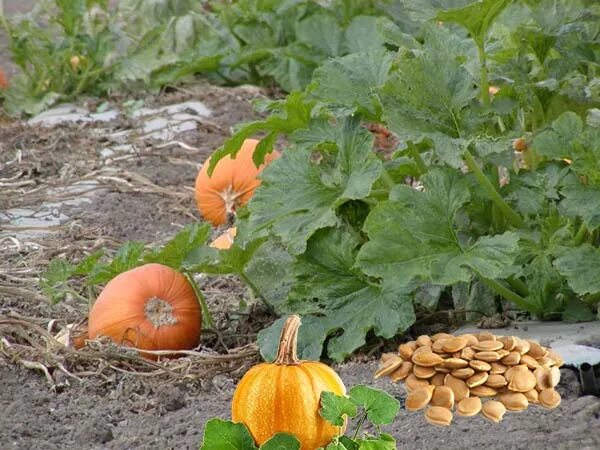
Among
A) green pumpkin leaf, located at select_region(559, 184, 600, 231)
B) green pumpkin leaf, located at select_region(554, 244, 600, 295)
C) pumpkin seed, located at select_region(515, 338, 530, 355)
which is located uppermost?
green pumpkin leaf, located at select_region(559, 184, 600, 231)

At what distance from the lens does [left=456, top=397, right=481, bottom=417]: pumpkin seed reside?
3361mm

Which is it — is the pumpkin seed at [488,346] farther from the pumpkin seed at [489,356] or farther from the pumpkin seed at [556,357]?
the pumpkin seed at [556,357]

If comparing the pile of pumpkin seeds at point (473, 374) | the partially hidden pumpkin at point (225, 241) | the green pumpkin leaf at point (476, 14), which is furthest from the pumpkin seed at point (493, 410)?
the partially hidden pumpkin at point (225, 241)

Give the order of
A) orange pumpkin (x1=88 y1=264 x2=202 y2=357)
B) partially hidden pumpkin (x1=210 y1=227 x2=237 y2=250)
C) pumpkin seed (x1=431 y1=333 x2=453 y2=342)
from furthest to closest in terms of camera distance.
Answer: partially hidden pumpkin (x1=210 y1=227 x2=237 y2=250) → orange pumpkin (x1=88 y1=264 x2=202 y2=357) → pumpkin seed (x1=431 y1=333 x2=453 y2=342)

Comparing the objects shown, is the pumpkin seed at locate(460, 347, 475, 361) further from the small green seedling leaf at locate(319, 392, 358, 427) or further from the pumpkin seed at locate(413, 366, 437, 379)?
the small green seedling leaf at locate(319, 392, 358, 427)

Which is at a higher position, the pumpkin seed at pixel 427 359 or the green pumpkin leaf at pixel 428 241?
the green pumpkin leaf at pixel 428 241

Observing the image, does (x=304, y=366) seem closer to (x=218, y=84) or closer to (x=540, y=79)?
(x=540, y=79)

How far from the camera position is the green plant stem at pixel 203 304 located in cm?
418

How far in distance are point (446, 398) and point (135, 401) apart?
905 mm

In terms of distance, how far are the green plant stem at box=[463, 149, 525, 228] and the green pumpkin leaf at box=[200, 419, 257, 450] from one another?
1.23 meters

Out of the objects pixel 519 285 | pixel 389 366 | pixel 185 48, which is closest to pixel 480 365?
pixel 389 366

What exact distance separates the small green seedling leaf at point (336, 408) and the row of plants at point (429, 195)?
0.75 metres

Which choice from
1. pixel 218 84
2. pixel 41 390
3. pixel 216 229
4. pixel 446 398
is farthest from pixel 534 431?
pixel 218 84

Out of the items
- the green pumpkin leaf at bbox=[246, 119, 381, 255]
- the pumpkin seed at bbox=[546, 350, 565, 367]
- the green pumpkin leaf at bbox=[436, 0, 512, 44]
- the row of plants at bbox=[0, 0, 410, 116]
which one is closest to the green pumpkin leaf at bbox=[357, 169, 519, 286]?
the green pumpkin leaf at bbox=[246, 119, 381, 255]
